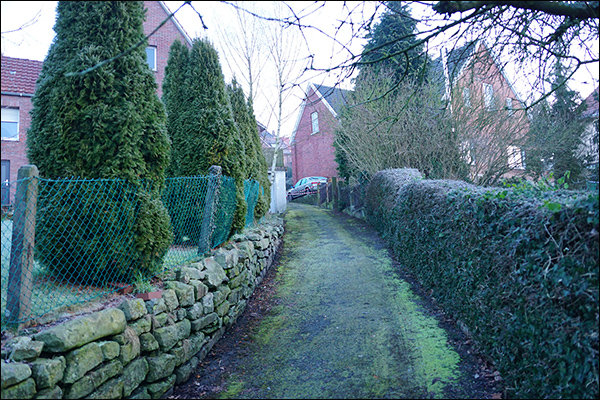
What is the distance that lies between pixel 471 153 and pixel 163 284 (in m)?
10.8

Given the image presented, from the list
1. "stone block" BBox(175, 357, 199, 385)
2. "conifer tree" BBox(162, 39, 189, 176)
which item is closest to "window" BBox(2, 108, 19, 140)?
"conifer tree" BBox(162, 39, 189, 176)

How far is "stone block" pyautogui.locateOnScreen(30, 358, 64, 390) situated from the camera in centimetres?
252

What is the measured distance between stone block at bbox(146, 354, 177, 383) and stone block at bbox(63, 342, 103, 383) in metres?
0.65

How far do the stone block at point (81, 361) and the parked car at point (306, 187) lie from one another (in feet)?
74.6

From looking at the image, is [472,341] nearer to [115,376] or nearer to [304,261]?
[115,376]

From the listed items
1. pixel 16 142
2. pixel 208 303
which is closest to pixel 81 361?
pixel 208 303

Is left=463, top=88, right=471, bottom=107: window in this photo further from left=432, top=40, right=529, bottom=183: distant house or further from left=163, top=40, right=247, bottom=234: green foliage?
left=163, top=40, right=247, bottom=234: green foliage

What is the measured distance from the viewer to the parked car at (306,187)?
2616cm

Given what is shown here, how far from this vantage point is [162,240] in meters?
4.35

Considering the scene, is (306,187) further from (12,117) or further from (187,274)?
(187,274)

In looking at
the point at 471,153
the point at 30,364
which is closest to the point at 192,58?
the point at 30,364

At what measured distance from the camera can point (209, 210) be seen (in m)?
5.94

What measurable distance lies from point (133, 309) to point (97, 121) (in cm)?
190

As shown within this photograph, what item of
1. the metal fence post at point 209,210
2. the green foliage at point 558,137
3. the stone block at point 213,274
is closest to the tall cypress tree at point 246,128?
the metal fence post at point 209,210
